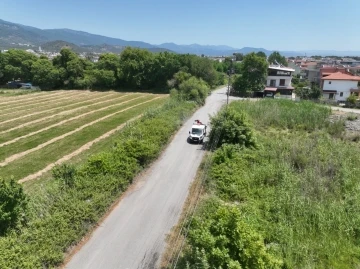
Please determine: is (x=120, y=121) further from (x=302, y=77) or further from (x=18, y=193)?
(x=302, y=77)

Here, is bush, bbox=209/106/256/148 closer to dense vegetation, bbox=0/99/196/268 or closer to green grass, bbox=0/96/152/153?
dense vegetation, bbox=0/99/196/268

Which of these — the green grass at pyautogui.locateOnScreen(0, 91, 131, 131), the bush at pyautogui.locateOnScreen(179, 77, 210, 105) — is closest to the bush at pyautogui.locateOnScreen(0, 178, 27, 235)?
the green grass at pyautogui.locateOnScreen(0, 91, 131, 131)

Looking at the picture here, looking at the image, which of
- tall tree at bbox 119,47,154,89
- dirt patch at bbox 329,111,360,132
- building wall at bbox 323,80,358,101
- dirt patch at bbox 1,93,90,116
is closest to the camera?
dirt patch at bbox 329,111,360,132

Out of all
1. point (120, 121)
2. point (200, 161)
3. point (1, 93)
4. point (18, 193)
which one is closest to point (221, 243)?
point (18, 193)

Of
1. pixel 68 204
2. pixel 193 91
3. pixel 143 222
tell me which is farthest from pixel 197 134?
pixel 193 91

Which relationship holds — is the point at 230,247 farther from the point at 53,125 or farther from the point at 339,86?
the point at 339,86
